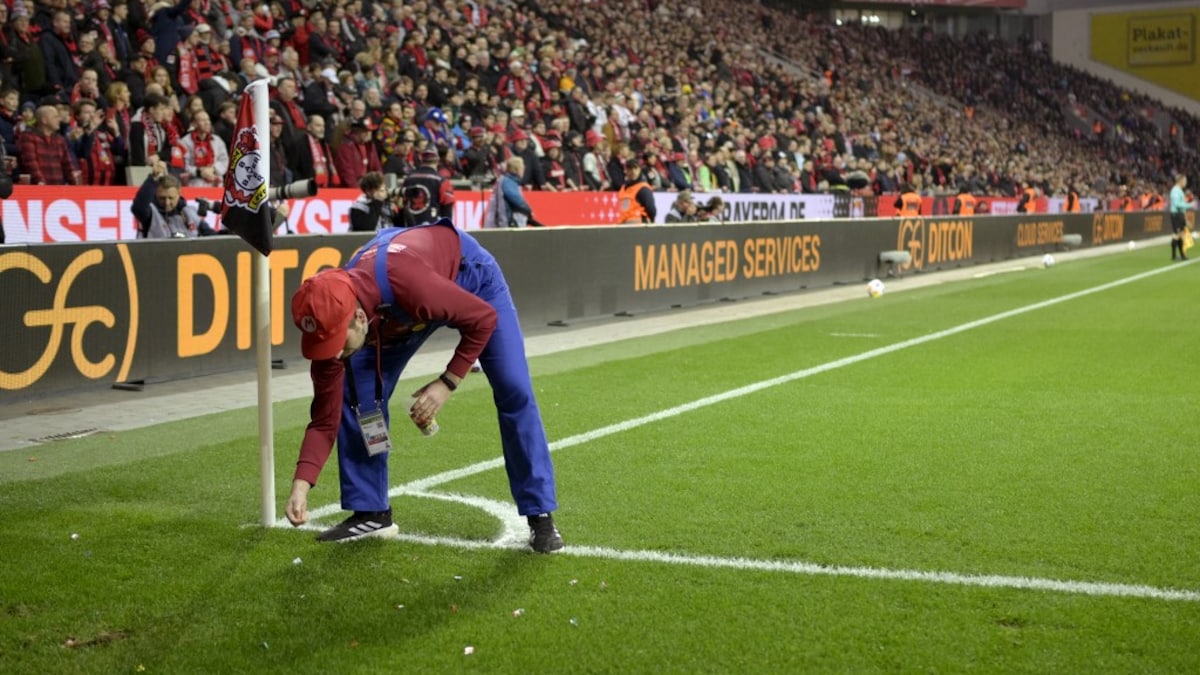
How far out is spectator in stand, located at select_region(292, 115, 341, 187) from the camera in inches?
738

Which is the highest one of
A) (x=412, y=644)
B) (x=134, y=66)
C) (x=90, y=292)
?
(x=134, y=66)

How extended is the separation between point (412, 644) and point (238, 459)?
3871 mm

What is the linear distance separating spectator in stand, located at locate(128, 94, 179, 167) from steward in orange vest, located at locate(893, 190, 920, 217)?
647 inches

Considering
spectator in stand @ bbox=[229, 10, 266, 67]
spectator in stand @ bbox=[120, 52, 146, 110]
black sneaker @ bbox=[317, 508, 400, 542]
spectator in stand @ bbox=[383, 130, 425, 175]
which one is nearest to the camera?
black sneaker @ bbox=[317, 508, 400, 542]

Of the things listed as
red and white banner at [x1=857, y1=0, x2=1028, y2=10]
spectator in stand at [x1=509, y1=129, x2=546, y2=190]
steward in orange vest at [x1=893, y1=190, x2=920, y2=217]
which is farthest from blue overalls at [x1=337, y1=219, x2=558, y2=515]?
red and white banner at [x1=857, y1=0, x2=1028, y2=10]

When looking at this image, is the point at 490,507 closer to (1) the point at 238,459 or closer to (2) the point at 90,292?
(1) the point at 238,459

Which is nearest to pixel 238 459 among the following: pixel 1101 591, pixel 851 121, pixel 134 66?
pixel 1101 591

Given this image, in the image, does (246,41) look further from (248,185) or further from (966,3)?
(966,3)

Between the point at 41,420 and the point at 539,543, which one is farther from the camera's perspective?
the point at 41,420

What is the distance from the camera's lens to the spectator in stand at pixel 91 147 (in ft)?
53.0

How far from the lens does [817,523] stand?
644 cm

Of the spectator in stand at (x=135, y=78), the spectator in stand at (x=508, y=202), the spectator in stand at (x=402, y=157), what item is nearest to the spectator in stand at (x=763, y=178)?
the spectator in stand at (x=402, y=157)

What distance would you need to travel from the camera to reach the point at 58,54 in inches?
686

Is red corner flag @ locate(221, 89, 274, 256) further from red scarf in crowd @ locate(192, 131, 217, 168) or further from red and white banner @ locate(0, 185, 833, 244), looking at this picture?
red scarf in crowd @ locate(192, 131, 217, 168)
